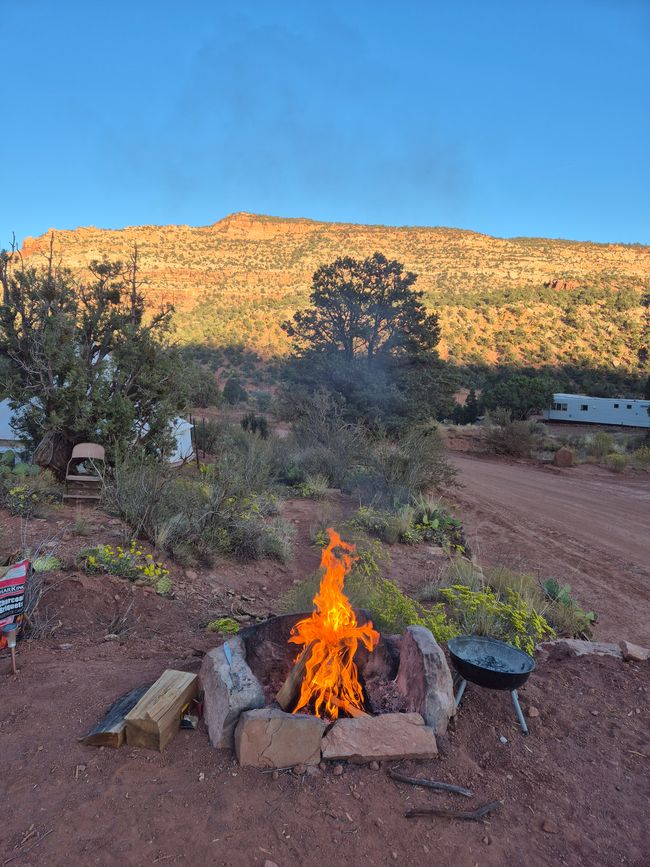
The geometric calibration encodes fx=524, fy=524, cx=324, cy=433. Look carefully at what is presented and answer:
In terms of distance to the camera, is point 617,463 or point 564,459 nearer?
point 617,463

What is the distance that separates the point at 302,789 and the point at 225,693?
2.09ft

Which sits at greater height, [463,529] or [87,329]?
[87,329]

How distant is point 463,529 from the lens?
31.2 feet

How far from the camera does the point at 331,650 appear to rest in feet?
10.7

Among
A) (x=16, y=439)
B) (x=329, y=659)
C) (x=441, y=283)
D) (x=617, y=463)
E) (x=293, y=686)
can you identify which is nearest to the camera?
(x=293, y=686)

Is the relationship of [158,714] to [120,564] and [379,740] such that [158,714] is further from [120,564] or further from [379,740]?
[120,564]

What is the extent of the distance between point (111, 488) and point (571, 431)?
27.7m

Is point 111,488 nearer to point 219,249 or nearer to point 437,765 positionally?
point 437,765

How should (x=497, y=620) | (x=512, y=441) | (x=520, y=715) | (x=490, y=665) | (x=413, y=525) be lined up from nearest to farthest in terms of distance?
(x=520, y=715) → (x=490, y=665) → (x=497, y=620) → (x=413, y=525) → (x=512, y=441)

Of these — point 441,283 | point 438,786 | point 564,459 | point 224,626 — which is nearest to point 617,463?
point 564,459

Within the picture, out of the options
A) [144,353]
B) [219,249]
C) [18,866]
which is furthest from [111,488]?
[219,249]

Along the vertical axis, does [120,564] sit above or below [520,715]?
above

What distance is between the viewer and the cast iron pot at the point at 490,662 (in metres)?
3.23

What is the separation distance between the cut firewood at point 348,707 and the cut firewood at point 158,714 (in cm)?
87
